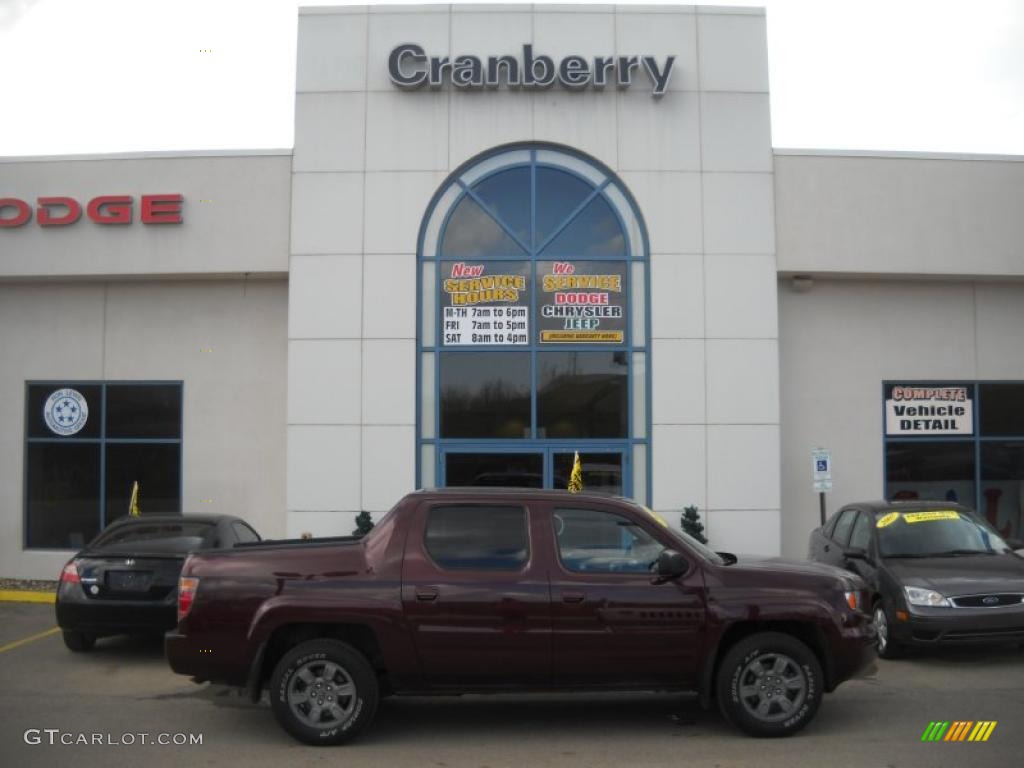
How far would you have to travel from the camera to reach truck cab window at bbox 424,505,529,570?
7.16 m

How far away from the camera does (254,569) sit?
7.09 m

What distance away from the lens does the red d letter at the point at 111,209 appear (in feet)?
51.3

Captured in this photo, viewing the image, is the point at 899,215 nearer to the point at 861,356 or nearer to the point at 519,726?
the point at 861,356

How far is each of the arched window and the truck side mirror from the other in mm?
7929

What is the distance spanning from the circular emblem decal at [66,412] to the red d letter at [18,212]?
2799mm

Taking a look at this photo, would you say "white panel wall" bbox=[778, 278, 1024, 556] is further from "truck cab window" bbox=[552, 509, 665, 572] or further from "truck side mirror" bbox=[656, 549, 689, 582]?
"truck side mirror" bbox=[656, 549, 689, 582]

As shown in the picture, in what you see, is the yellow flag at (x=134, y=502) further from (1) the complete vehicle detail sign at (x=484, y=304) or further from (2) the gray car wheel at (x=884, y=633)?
(2) the gray car wheel at (x=884, y=633)

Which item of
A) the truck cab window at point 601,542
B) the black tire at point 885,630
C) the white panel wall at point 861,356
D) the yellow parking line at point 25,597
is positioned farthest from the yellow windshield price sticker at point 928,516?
the yellow parking line at point 25,597

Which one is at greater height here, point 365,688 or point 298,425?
point 298,425

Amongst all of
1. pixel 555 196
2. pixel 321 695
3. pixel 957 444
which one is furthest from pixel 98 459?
pixel 957 444

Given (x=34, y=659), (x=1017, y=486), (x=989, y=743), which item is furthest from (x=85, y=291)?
(x=1017, y=486)

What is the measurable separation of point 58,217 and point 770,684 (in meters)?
13.5

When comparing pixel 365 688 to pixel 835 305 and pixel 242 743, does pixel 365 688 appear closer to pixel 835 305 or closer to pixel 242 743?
pixel 242 743

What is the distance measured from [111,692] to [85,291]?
9.48 meters
